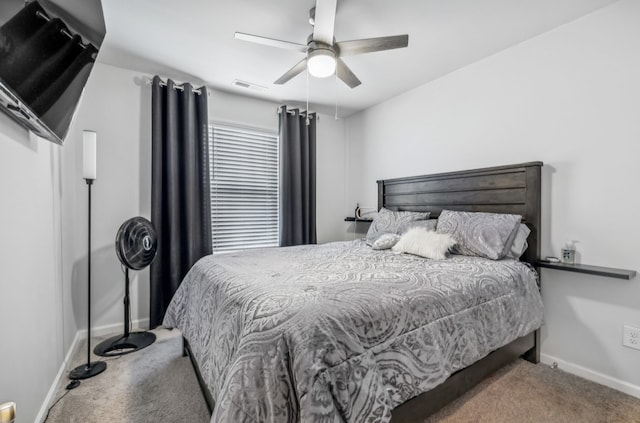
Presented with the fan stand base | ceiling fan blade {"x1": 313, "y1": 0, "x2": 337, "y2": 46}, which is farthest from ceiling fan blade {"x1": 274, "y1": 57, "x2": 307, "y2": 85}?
the fan stand base

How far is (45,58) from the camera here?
3.74 feet

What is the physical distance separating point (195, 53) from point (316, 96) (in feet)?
4.75

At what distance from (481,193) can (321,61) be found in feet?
5.87

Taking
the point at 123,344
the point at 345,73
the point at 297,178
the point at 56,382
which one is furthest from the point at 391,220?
the point at 56,382

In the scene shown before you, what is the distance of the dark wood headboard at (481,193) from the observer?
2.22 m

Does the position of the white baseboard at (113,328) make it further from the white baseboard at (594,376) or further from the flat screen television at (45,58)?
the white baseboard at (594,376)

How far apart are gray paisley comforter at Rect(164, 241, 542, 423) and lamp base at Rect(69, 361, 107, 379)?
595mm

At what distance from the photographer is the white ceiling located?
1.94 m

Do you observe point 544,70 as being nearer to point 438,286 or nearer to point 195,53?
point 438,286

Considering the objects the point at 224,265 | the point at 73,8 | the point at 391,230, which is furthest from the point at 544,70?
the point at 73,8

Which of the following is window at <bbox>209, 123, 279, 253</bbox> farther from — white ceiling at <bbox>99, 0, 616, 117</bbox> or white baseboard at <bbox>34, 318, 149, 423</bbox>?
white baseboard at <bbox>34, 318, 149, 423</bbox>

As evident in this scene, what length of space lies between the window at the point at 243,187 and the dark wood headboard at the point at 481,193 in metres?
1.55

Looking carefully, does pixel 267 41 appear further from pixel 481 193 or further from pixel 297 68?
pixel 481 193

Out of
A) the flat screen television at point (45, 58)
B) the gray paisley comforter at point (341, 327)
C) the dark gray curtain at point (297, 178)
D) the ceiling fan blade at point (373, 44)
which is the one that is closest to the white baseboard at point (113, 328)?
the gray paisley comforter at point (341, 327)
